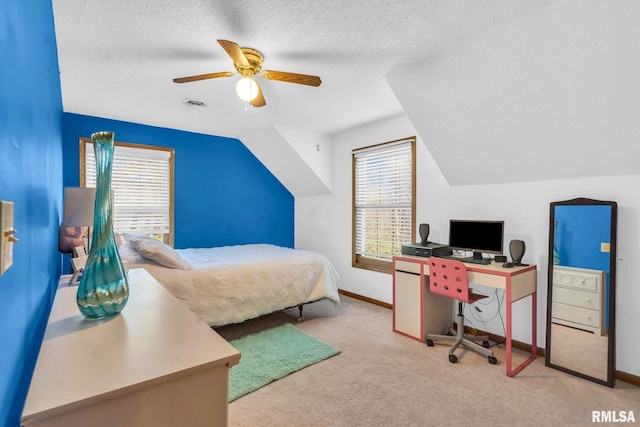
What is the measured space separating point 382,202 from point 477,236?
1.41 m

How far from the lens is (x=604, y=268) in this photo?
7.74 ft

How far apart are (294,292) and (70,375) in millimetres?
2579

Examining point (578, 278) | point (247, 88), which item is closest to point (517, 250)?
point (578, 278)

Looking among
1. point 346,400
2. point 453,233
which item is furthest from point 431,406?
point 453,233

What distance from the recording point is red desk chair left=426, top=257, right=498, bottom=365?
261cm

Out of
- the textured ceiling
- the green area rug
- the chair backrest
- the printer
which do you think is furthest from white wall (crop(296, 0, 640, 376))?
the green area rug

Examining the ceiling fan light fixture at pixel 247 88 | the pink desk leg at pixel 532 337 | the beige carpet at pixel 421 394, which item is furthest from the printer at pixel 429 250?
the ceiling fan light fixture at pixel 247 88

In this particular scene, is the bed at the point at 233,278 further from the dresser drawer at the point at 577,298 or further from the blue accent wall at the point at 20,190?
the dresser drawer at the point at 577,298

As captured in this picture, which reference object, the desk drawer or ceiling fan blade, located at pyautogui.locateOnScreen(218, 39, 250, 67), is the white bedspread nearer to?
the desk drawer

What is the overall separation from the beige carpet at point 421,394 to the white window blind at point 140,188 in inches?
114

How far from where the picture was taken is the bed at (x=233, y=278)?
8.91 feet

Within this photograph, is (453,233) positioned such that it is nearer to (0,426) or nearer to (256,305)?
(256,305)

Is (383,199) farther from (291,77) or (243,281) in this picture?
(291,77)

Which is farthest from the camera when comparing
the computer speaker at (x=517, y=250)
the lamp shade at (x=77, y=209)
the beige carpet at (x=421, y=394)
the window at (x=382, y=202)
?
the window at (x=382, y=202)
